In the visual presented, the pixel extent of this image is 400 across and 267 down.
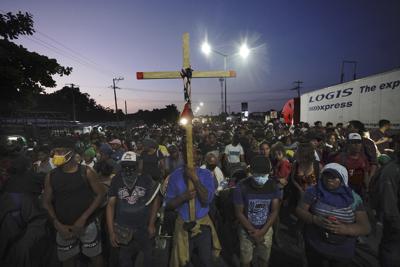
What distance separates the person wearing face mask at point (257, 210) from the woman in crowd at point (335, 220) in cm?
56

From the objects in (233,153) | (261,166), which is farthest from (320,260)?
(233,153)

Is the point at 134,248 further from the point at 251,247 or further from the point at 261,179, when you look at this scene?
the point at 261,179

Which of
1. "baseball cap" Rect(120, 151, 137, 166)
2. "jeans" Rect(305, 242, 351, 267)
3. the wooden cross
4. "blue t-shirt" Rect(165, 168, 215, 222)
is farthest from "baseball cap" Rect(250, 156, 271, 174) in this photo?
"baseball cap" Rect(120, 151, 137, 166)

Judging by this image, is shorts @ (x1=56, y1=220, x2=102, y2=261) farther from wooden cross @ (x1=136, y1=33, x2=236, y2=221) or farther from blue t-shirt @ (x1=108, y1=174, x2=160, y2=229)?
wooden cross @ (x1=136, y1=33, x2=236, y2=221)

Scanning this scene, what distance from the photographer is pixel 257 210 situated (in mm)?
3676

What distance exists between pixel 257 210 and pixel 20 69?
1722 cm

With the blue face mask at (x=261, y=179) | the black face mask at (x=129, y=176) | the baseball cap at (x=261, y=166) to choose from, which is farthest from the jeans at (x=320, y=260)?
the black face mask at (x=129, y=176)

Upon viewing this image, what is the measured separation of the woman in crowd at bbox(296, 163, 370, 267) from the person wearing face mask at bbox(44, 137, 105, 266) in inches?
113

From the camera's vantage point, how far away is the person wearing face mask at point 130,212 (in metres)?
3.60

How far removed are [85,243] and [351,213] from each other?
3438mm

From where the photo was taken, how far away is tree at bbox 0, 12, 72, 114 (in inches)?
583

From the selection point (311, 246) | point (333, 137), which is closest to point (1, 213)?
point (311, 246)

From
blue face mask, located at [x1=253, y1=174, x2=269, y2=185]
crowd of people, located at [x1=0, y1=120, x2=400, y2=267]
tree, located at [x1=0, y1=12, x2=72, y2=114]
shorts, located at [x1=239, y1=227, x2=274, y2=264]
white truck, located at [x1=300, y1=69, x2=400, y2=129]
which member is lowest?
shorts, located at [x1=239, y1=227, x2=274, y2=264]

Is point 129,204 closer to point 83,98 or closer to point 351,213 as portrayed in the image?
point 351,213
